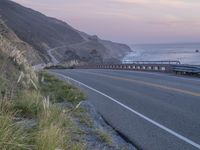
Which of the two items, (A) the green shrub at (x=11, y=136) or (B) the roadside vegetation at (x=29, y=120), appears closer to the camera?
(A) the green shrub at (x=11, y=136)

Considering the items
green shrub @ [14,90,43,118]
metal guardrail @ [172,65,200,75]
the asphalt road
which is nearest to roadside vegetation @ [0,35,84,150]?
green shrub @ [14,90,43,118]

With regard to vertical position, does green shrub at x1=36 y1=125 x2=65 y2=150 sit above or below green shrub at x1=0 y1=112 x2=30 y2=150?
below

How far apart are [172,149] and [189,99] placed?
331 inches

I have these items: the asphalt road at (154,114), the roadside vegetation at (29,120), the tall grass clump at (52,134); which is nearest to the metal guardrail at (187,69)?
the asphalt road at (154,114)

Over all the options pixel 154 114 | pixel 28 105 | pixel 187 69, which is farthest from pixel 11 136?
pixel 187 69

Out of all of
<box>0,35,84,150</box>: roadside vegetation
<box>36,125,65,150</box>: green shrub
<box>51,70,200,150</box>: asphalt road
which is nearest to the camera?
<box>0,35,84,150</box>: roadside vegetation

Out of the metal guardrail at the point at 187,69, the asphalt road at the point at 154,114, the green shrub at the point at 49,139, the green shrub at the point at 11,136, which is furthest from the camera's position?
the metal guardrail at the point at 187,69

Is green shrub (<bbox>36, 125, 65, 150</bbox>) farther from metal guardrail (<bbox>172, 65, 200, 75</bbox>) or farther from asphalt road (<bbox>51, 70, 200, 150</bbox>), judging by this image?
metal guardrail (<bbox>172, 65, 200, 75</bbox>)

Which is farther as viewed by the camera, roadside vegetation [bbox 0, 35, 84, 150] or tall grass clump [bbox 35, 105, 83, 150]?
tall grass clump [bbox 35, 105, 83, 150]

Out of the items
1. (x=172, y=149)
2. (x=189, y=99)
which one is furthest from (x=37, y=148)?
(x=189, y=99)

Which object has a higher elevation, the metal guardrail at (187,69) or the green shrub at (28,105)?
the green shrub at (28,105)

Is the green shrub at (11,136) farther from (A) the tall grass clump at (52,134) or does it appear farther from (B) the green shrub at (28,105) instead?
(B) the green shrub at (28,105)

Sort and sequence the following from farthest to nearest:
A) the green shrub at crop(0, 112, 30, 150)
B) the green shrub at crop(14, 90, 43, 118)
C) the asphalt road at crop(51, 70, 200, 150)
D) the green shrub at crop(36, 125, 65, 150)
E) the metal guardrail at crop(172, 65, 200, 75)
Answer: the metal guardrail at crop(172, 65, 200, 75)
the asphalt road at crop(51, 70, 200, 150)
the green shrub at crop(14, 90, 43, 118)
the green shrub at crop(36, 125, 65, 150)
the green shrub at crop(0, 112, 30, 150)

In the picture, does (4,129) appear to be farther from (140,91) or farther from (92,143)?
(140,91)
